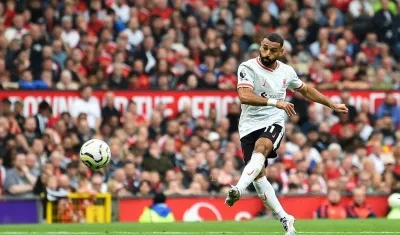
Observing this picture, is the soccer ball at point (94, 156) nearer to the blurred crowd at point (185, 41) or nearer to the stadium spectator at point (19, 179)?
the stadium spectator at point (19, 179)

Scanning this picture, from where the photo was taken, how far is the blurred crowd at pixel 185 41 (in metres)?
22.4

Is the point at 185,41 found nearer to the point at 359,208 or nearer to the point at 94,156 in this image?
the point at 359,208

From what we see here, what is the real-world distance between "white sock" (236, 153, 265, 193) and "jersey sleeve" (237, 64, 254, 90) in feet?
2.68

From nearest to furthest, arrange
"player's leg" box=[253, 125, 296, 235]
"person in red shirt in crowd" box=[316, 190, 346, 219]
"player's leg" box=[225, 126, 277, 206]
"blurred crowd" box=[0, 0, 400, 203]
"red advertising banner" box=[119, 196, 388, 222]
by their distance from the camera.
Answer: "player's leg" box=[225, 126, 277, 206], "player's leg" box=[253, 125, 296, 235], "red advertising banner" box=[119, 196, 388, 222], "person in red shirt in crowd" box=[316, 190, 346, 219], "blurred crowd" box=[0, 0, 400, 203]

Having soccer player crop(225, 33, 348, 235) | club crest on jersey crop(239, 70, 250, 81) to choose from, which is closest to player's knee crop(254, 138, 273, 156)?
soccer player crop(225, 33, 348, 235)

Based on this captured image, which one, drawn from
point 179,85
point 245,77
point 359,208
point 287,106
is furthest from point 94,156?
point 179,85

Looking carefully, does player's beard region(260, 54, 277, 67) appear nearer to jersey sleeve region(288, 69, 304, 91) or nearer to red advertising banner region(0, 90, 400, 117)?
jersey sleeve region(288, 69, 304, 91)

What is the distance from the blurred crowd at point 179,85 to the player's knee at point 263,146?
20.8 ft

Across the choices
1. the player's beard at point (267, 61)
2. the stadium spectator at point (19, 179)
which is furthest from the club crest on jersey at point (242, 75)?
the stadium spectator at point (19, 179)

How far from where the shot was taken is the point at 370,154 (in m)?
23.1

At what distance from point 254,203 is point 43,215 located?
3.68 m

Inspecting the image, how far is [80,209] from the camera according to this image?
19500 millimetres

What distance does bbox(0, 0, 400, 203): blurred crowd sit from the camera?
814 inches

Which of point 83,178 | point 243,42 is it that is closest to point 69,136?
point 83,178
